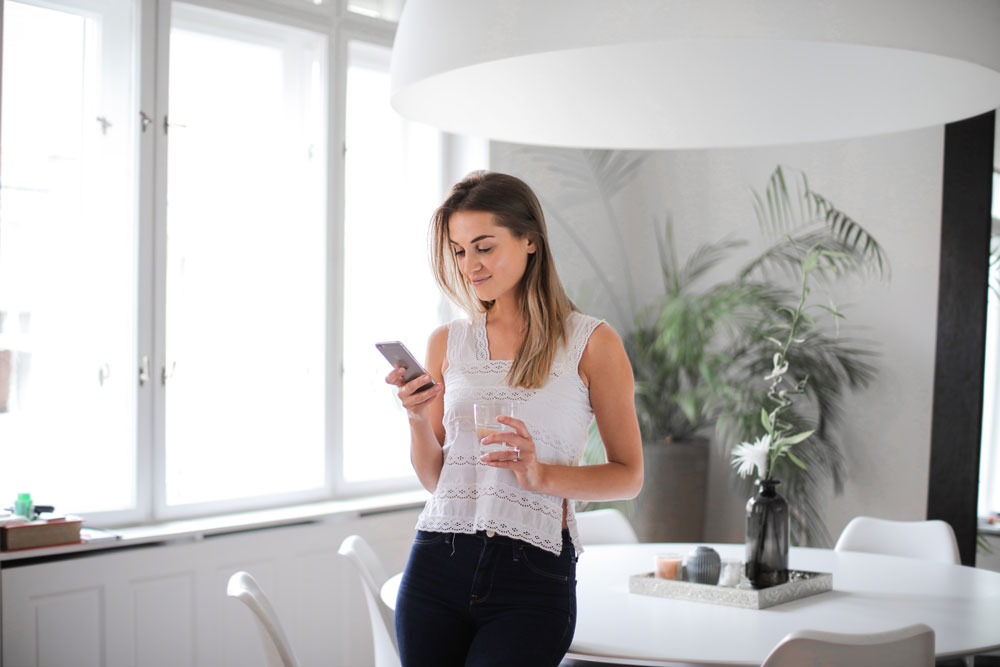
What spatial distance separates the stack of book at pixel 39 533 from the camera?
285cm

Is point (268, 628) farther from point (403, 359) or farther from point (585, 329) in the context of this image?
point (585, 329)

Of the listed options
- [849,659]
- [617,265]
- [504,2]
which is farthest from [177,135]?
[849,659]

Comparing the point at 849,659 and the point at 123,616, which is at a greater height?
the point at 849,659

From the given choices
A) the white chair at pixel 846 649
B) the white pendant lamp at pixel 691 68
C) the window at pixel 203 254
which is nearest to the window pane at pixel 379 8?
the window at pixel 203 254

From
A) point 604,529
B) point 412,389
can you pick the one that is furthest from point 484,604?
point 604,529

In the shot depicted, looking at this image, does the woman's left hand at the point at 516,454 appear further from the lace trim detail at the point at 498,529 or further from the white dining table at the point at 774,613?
the white dining table at the point at 774,613

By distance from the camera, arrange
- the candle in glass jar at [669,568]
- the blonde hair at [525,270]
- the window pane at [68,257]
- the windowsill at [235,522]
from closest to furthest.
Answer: the blonde hair at [525,270] < the candle in glass jar at [669,568] < the windowsill at [235,522] < the window pane at [68,257]

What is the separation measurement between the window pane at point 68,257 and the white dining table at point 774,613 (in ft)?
5.03

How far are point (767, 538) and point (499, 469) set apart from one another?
100cm

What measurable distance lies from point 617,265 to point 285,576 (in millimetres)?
2248

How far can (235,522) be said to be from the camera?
3.45m

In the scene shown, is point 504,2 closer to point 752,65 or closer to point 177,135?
point 752,65

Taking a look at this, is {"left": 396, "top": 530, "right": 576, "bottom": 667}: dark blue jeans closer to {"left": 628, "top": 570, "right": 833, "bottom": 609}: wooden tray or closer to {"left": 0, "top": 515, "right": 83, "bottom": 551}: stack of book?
{"left": 628, "top": 570, "right": 833, "bottom": 609}: wooden tray

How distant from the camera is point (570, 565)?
1582 millimetres
